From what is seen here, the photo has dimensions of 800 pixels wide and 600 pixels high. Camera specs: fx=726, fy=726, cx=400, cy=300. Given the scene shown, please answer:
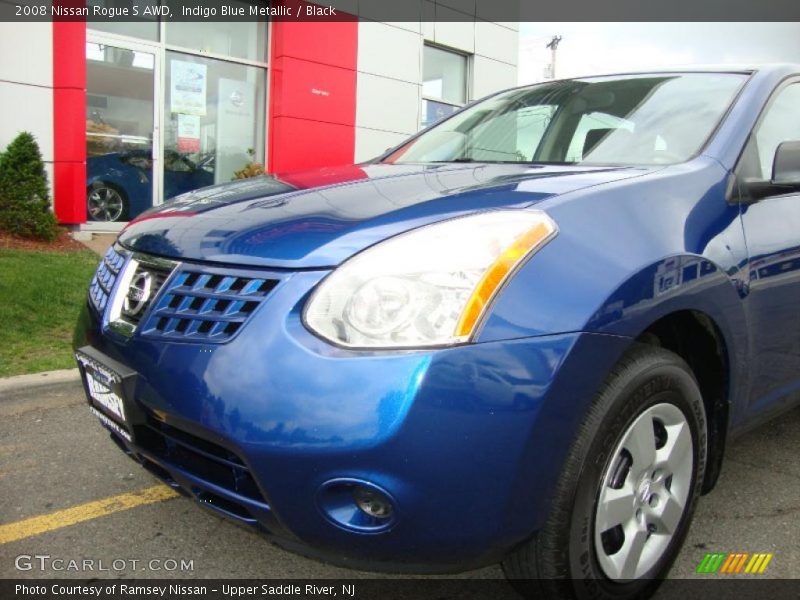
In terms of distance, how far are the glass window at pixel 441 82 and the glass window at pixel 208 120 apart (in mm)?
3228

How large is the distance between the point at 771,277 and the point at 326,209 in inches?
57.1

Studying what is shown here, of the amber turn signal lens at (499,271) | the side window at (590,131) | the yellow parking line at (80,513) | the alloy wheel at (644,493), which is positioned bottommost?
the yellow parking line at (80,513)

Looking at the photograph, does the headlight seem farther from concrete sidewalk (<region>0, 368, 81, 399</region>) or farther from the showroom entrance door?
the showroom entrance door

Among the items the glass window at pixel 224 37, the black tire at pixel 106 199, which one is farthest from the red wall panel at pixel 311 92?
the black tire at pixel 106 199

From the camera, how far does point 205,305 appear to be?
182 centimetres

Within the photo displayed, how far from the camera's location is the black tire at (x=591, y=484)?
5.64 ft

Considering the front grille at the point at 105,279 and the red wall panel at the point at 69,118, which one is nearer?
the front grille at the point at 105,279

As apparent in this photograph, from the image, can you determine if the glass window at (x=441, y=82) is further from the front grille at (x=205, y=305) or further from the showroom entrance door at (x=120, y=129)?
the front grille at (x=205, y=305)

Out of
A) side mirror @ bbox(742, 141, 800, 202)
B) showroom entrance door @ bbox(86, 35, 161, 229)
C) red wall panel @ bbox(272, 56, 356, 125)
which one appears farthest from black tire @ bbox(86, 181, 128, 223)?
side mirror @ bbox(742, 141, 800, 202)

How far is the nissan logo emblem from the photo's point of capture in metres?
2.02

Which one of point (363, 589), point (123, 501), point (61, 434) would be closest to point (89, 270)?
point (61, 434)

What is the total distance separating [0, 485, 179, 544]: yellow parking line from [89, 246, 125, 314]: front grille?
27.3 inches

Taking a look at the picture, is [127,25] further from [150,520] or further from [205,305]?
[205,305]

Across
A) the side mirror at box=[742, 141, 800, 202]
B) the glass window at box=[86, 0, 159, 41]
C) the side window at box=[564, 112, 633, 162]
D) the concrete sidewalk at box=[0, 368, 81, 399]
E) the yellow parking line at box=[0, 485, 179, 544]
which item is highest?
the glass window at box=[86, 0, 159, 41]
